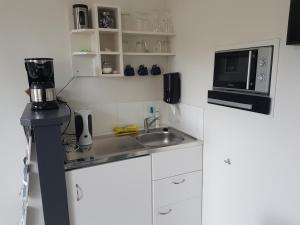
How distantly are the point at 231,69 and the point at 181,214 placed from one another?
1244 millimetres

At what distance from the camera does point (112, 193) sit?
1608 millimetres

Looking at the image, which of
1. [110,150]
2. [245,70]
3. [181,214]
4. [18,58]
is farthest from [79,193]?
[245,70]

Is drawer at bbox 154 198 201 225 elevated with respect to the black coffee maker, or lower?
lower

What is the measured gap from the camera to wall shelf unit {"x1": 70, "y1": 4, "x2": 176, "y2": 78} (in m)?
1.82

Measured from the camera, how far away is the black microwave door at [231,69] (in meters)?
1.42

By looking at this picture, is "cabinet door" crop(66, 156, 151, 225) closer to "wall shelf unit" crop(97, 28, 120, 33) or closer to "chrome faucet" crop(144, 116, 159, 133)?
"chrome faucet" crop(144, 116, 159, 133)

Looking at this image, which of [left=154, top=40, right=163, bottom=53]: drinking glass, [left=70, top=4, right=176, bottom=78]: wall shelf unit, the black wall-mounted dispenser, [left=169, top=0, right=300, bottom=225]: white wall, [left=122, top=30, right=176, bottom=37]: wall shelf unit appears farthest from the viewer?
[left=154, top=40, right=163, bottom=53]: drinking glass

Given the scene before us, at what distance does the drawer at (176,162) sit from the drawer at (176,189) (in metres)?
0.05

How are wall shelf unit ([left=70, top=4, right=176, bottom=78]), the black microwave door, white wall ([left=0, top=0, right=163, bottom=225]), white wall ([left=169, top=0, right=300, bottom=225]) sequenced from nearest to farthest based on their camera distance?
white wall ([left=169, top=0, right=300, bottom=225]) < the black microwave door < white wall ([left=0, top=0, right=163, bottom=225]) < wall shelf unit ([left=70, top=4, right=176, bottom=78])

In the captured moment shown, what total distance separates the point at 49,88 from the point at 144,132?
0.99m

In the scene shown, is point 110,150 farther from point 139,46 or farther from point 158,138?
point 139,46

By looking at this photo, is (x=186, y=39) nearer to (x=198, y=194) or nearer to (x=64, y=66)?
(x=64, y=66)

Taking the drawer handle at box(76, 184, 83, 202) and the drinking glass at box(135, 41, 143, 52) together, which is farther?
the drinking glass at box(135, 41, 143, 52)

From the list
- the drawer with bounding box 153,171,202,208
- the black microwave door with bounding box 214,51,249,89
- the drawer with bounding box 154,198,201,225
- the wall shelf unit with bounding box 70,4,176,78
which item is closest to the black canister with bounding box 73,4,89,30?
the wall shelf unit with bounding box 70,4,176,78
